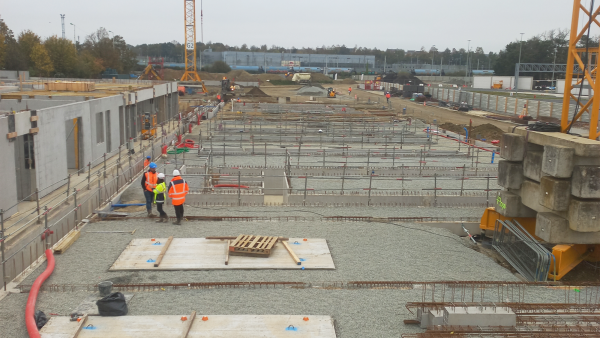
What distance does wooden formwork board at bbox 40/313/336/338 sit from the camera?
7145 mm

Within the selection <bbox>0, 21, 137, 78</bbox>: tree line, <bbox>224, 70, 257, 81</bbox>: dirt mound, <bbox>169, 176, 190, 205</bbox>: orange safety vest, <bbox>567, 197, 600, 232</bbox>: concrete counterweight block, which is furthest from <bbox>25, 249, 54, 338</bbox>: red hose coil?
<bbox>224, 70, 257, 81</bbox>: dirt mound

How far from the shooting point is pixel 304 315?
306 inches

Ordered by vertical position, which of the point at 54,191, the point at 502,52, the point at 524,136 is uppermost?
the point at 502,52

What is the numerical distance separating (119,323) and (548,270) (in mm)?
7912

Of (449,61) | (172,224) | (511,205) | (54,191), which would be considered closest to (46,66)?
(54,191)

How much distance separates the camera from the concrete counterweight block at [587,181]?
33.4ft

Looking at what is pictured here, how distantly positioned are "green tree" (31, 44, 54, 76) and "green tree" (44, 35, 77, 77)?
450 centimetres

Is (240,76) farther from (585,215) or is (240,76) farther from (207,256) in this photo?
(585,215)

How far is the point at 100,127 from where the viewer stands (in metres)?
21.8

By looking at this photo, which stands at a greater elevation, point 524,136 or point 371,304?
point 524,136

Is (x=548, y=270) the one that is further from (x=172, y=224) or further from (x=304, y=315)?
(x=172, y=224)

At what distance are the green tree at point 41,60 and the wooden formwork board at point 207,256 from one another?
5896 centimetres

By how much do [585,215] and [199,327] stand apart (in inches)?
307

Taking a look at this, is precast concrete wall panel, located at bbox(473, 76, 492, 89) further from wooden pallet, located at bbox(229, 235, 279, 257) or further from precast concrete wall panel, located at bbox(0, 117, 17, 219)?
wooden pallet, located at bbox(229, 235, 279, 257)
